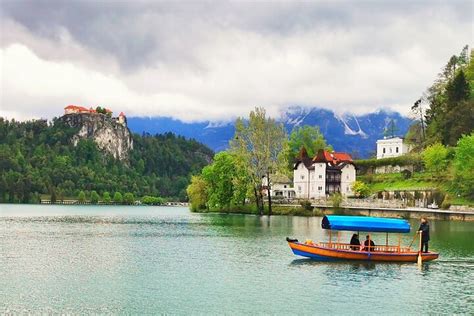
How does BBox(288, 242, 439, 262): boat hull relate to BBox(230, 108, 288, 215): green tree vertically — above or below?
below

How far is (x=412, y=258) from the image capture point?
53000 millimetres

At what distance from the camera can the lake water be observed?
35.2 metres

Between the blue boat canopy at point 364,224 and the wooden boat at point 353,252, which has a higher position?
the blue boat canopy at point 364,224

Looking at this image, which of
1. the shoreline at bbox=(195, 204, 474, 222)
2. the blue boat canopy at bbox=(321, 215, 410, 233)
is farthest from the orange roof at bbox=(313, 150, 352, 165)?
the blue boat canopy at bbox=(321, 215, 410, 233)

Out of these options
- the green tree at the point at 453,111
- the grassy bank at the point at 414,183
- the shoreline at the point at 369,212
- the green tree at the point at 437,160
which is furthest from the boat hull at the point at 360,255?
the green tree at the point at 453,111

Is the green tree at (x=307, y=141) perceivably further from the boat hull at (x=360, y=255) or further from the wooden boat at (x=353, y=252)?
the boat hull at (x=360, y=255)

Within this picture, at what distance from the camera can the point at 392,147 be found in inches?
7633

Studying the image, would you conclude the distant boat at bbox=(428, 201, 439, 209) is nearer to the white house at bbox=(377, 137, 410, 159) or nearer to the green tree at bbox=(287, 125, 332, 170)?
the green tree at bbox=(287, 125, 332, 170)

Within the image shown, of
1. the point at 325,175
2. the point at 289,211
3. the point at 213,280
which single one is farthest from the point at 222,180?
the point at 213,280

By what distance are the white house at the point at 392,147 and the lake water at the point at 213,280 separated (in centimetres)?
12729

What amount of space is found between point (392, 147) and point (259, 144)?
8014cm

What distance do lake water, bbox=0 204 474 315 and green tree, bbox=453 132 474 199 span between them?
194ft

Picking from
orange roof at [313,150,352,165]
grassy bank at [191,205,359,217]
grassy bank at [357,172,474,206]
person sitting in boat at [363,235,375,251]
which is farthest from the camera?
orange roof at [313,150,352,165]

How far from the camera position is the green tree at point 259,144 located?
12362cm
